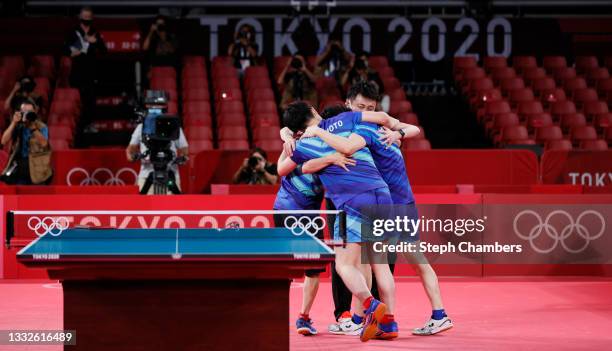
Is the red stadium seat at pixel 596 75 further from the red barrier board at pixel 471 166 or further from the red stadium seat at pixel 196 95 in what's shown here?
the red stadium seat at pixel 196 95

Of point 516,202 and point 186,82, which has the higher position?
point 186,82

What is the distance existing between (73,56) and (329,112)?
855 centimetres

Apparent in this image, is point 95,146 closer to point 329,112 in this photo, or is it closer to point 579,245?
point 579,245

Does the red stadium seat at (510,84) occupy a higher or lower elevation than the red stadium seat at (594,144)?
higher

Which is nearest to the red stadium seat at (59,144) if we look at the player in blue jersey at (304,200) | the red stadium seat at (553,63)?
the player in blue jersey at (304,200)

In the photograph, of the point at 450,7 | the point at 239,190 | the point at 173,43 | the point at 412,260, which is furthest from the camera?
the point at 450,7

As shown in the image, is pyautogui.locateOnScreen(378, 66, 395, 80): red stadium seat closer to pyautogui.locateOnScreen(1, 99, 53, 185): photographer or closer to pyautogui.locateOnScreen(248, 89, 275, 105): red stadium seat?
pyautogui.locateOnScreen(248, 89, 275, 105): red stadium seat

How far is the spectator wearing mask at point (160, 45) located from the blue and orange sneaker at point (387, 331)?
9.92 m

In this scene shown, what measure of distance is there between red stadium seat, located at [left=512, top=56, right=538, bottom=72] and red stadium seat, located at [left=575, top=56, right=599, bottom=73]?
0.89m

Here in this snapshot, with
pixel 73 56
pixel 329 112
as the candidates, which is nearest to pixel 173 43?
pixel 73 56

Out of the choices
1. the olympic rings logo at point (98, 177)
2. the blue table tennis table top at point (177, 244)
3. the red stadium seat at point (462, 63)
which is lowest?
the blue table tennis table top at point (177, 244)

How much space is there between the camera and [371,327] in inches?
248

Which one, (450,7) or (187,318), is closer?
(187,318)

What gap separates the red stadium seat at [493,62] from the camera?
720 inches
